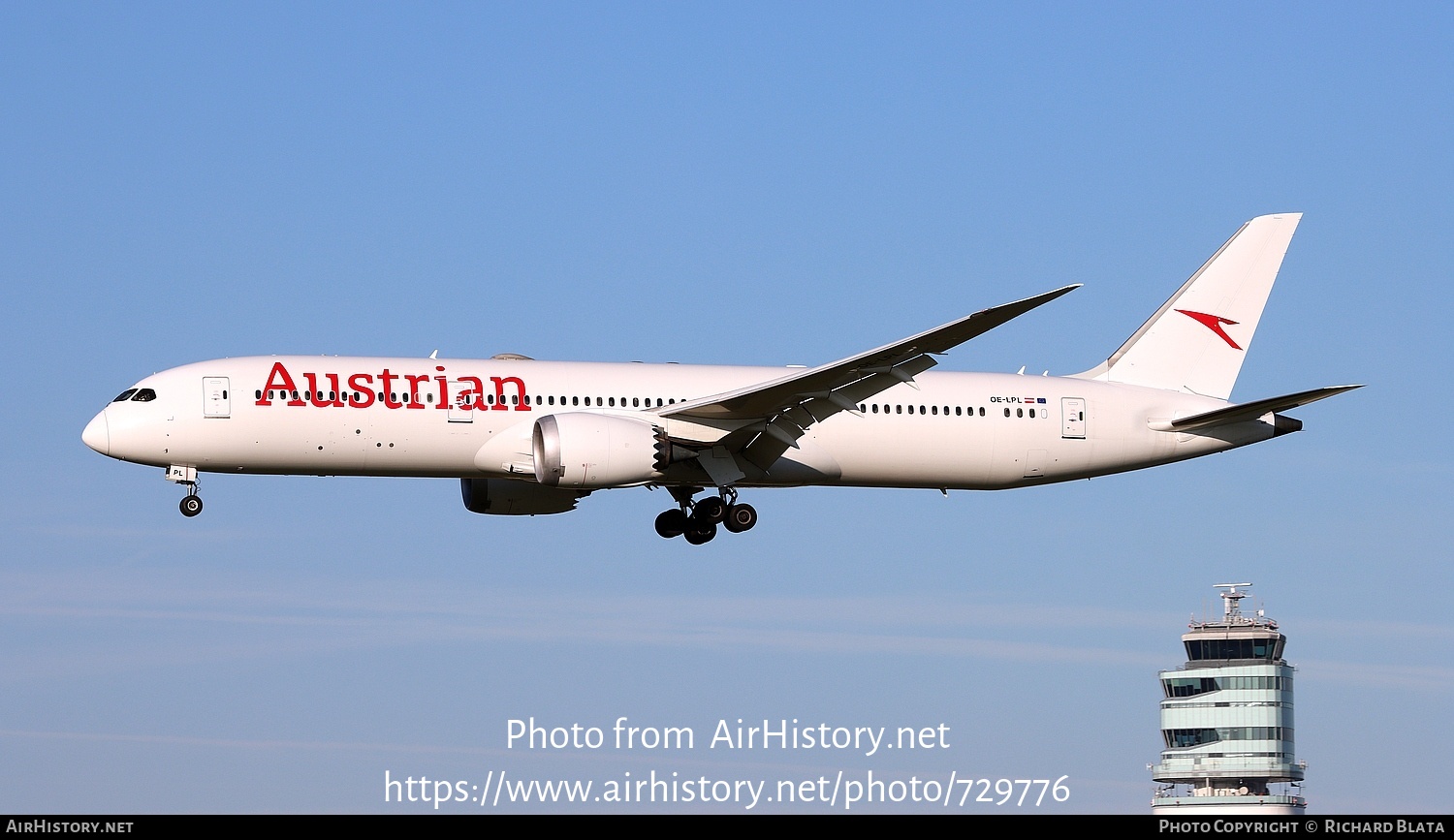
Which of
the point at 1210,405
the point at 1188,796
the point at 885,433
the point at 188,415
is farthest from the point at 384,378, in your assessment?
the point at 1188,796

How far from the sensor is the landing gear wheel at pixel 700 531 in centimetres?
4766

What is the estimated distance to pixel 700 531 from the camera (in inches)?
1884

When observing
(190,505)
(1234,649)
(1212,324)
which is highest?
(1234,649)

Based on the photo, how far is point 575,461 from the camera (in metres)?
42.2

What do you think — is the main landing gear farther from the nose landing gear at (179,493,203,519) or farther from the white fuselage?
the nose landing gear at (179,493,203,519)

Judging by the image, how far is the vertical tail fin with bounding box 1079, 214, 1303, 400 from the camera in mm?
51156

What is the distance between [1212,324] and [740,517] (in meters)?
14.8

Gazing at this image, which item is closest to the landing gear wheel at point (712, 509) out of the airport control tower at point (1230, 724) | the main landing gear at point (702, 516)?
the main landing gear at point (702, 516)

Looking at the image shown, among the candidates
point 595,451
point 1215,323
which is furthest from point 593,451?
point 1215,323

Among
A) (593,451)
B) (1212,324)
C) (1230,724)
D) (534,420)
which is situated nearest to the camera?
(593,451)

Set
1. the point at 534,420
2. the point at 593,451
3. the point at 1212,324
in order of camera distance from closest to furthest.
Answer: the point at 593,451
the point at 534,420
the point at 1212,324

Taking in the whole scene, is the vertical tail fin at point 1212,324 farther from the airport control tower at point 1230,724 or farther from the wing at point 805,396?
the airport control tower at point 1230,724

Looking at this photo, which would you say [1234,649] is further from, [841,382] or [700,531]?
[841,382]

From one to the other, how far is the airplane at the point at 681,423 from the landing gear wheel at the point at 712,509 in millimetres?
40
